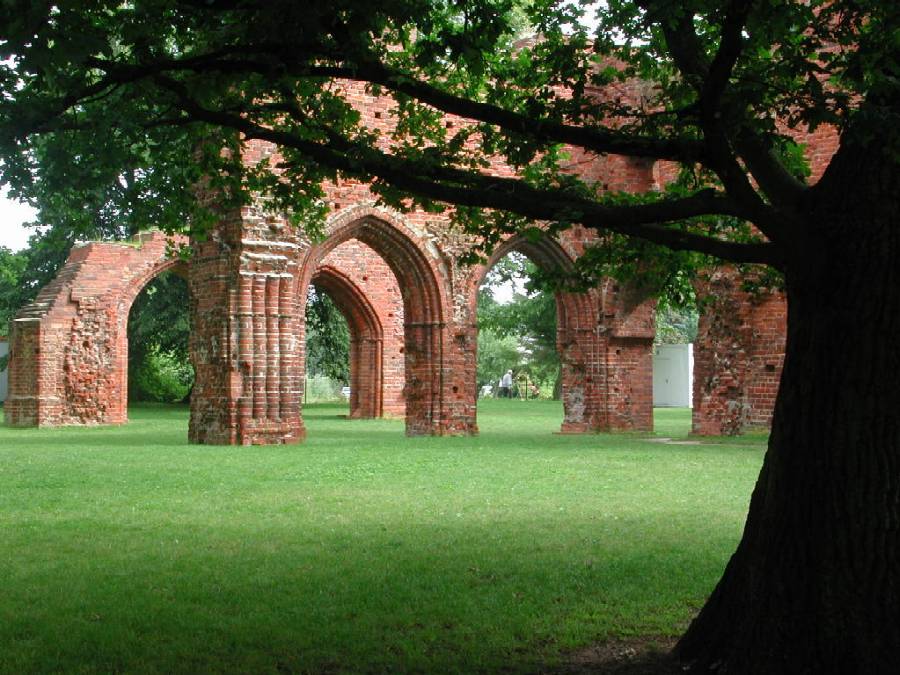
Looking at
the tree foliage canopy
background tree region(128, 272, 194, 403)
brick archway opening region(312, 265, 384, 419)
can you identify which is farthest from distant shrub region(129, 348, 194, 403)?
the tree foliage canopy

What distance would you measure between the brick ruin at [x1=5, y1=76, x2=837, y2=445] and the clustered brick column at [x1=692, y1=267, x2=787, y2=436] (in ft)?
0.09

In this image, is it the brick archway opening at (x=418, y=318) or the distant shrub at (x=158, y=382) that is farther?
the distant shrub at (x=158, y=382)

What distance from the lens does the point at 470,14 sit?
520 centimetres

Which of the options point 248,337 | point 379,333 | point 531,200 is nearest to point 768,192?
point 531,200

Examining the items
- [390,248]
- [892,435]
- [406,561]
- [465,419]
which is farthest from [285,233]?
[892,435]

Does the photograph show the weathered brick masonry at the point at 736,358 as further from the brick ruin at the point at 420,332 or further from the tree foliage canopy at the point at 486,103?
the tree foliage canopy at the point at 486,103

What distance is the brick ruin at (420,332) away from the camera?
2050cm

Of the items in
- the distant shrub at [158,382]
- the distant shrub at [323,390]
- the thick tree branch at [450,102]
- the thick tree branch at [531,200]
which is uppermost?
the thick tree branch at [450,102]

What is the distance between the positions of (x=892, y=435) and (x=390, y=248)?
1861cm

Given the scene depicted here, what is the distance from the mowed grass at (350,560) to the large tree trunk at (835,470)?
1.07m

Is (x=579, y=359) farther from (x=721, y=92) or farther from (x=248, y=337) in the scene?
(x=721, y=92)

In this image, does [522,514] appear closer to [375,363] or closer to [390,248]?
[390,248]

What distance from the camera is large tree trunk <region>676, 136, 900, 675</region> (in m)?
4.53

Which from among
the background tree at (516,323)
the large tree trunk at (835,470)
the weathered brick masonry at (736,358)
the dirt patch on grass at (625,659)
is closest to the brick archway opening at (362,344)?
the background tree at (516,323)
